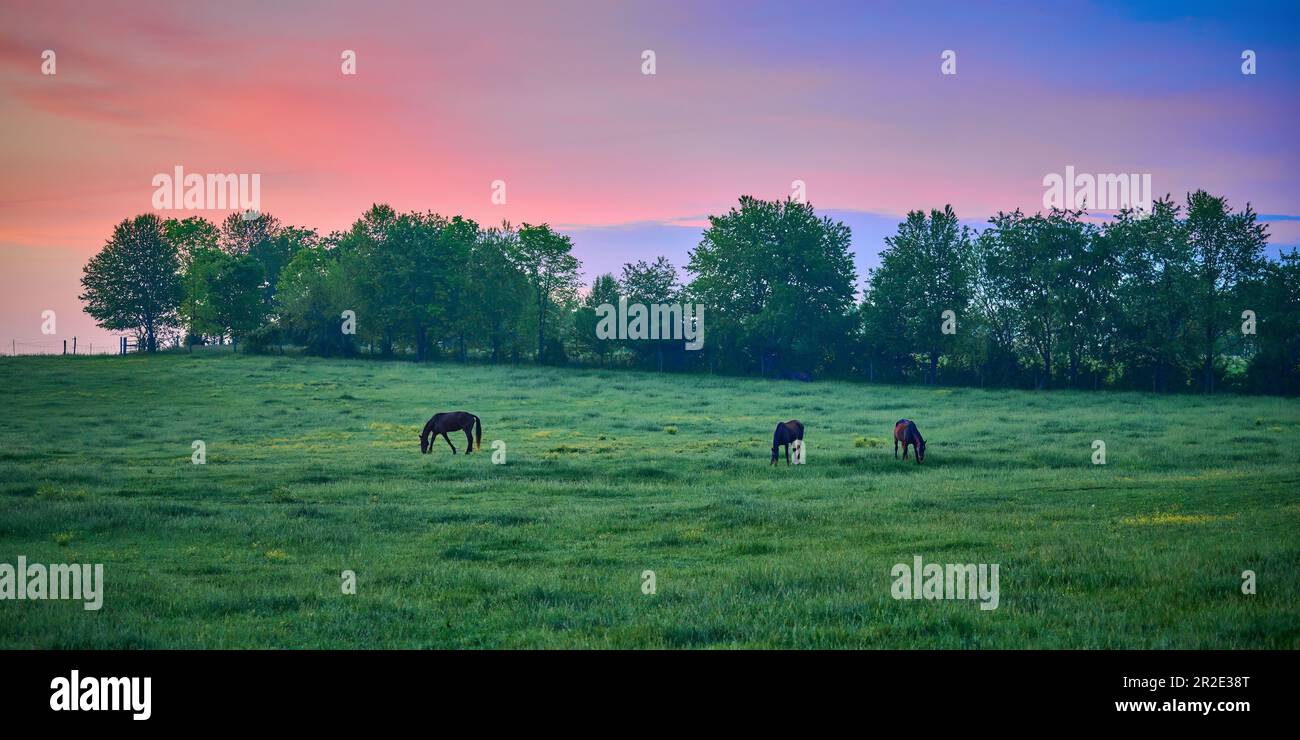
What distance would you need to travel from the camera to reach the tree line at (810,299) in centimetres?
6988

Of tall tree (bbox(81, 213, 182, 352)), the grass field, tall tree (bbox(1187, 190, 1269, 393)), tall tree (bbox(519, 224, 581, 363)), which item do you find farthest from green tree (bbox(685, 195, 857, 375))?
tall tree (bbox(81, 213, 182, 352))

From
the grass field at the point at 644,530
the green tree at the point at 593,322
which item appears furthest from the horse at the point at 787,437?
the green tree at the point at 593,322

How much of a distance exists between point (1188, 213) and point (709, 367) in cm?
4064

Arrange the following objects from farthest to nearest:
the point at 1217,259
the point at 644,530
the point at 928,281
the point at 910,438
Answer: the point at 928,281 → the point at 1217,259 → the point at 910,438 → the point at 644,530

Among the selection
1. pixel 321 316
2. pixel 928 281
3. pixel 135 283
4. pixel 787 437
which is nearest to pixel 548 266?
pixel 321 316

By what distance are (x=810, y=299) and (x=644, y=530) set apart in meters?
68.4

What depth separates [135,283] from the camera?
10594 centimetres

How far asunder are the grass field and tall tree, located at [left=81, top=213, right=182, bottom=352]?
6624cm

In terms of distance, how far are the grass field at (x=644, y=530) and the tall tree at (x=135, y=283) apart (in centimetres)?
6624

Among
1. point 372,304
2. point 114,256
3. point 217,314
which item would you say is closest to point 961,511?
point 372,304

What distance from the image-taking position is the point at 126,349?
9381 cm

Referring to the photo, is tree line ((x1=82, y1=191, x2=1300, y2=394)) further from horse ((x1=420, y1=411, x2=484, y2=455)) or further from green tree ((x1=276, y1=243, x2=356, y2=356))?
horse ((x1=420, y1=411, x2=484, y2=455))

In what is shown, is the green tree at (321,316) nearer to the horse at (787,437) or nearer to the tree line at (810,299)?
the tree line at (810,299)

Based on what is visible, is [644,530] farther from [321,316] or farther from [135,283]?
[135,283]
